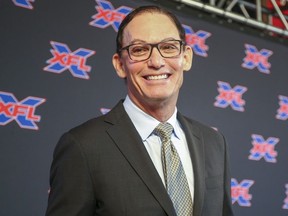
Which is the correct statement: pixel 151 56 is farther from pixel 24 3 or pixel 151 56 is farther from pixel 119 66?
pixel 24 3

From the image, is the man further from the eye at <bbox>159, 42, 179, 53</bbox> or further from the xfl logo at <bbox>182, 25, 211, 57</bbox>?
the xfl logo at <bbox>182, 25, 211, 57</bbox>

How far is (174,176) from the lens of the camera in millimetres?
1030

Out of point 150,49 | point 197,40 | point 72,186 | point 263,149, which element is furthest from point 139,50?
point 263,149

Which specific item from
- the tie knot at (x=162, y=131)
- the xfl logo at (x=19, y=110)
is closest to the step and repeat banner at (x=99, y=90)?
the xfl logo at (x=19, y=110)

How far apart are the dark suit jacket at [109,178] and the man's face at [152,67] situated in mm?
107

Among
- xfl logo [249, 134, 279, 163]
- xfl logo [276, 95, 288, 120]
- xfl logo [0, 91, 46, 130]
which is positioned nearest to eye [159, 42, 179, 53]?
xfl logo [0, 91, 46, 130]

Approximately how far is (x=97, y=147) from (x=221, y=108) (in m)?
1.99

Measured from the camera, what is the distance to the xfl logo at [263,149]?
9.64ft

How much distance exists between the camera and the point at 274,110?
10.2ft

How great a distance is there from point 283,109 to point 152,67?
7.81 feet

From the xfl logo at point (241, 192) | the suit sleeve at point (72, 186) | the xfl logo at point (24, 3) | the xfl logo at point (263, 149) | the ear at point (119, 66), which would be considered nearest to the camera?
the suit sleeve at point (72, 186)

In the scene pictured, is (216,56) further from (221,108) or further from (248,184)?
(248,184)

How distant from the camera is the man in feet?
→ 3.09

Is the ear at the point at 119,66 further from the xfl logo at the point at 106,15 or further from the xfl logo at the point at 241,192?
the xfl logo at the point at 241,192
